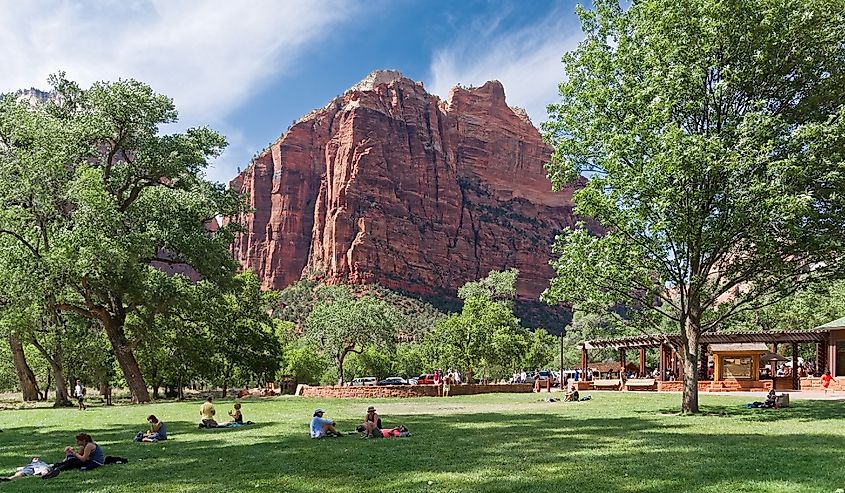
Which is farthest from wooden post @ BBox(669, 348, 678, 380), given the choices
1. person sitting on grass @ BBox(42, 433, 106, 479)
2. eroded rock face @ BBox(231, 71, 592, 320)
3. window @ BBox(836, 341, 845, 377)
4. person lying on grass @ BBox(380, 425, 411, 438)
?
eroded rock face @ BBox(231, 71, 592, 320)

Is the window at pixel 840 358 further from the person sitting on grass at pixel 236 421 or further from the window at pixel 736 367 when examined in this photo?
the person sitting on grass at pixel 236 421

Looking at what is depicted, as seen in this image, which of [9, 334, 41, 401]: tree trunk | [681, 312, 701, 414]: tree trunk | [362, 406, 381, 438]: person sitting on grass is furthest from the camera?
[9, 334, 41, 401]: tree trunk

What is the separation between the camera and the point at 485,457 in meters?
11.7

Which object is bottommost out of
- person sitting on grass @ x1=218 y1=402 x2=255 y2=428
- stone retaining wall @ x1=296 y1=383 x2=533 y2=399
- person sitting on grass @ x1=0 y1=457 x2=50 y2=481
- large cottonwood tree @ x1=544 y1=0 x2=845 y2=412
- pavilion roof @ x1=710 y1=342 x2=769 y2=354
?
stone retaining wall @ x1=296 y1=383 x2=533 y2=399

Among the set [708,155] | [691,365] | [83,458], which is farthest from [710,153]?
[83,458]

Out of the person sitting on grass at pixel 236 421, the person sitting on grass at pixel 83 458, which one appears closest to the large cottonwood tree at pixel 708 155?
the person sitting on grass at pixel 236 421

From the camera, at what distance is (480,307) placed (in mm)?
59312

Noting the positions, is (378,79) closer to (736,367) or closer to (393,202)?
(393,202)

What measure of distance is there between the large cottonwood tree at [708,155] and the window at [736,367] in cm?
2246

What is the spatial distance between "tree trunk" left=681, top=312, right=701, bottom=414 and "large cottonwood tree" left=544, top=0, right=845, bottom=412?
0.16 ft

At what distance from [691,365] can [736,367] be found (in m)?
24.6

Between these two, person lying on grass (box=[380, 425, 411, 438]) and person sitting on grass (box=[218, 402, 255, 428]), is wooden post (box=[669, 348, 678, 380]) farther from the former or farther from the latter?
person lying on grass (box=[380, 425, 411, 438])

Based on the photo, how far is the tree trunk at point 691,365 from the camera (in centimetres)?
2072

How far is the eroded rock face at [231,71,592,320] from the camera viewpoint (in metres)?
166
